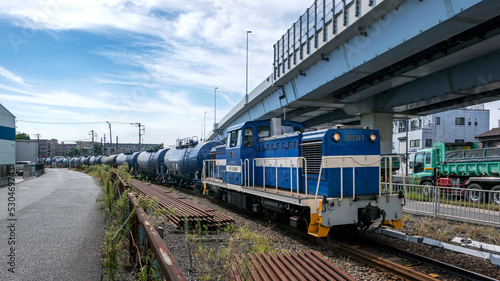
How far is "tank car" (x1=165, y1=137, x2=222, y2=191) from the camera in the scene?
18.9 metres

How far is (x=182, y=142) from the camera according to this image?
22.5m

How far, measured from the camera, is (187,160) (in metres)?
19.8

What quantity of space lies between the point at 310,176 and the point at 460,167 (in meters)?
13.6

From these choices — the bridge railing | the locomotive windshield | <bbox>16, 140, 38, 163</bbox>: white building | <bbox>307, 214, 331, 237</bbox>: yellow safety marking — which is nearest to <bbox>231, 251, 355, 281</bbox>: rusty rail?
<bbox>307, 214, 331, 237</bbox>: yellow safety marking

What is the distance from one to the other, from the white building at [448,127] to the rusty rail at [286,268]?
4419 cm

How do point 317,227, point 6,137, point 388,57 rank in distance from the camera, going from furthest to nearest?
point 6,137 → point 388,57 → point 317,227

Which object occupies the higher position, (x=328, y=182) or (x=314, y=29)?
(x=314, y=29)

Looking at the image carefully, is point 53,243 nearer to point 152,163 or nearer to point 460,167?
point 460,167

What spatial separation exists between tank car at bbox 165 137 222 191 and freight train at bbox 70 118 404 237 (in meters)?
4.88

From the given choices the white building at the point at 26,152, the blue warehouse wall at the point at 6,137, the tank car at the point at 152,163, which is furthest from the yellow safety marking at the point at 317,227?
the white building at the point at 26,152

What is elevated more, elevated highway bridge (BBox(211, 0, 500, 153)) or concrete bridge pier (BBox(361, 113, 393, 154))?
elevated highway bridge (BBox(211, 0, 500, 153))

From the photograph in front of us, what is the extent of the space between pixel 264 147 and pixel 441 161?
1376cm

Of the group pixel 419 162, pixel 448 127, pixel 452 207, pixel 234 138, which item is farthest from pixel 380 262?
pixel 448 127

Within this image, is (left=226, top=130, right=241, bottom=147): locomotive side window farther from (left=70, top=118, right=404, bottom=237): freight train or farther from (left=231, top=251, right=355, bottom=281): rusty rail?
(left=231, top=251, right=355, bottom=281): rusty rail
